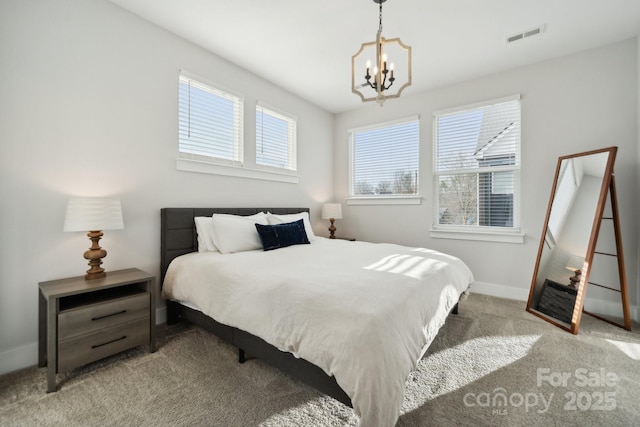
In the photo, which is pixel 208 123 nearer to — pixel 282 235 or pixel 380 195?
pixel 282 235

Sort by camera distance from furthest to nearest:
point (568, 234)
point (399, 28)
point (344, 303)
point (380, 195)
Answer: point (380, 195)
point (568, 234)
point (399, 28)
point (344, 303)

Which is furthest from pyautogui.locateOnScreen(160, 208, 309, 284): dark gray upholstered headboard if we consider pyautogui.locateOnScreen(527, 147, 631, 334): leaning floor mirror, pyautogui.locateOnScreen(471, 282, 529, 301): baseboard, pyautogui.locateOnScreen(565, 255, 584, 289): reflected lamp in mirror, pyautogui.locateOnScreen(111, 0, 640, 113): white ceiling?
pyautogui.locateOnScreen(565, 255, 584, 289): reflected lamp in mirror

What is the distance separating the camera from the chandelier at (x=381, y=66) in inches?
74.0

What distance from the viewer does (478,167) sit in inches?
140

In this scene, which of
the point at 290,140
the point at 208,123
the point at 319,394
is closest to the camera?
the point at 319,394

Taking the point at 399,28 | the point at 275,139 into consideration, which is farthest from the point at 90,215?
the point at 399,28

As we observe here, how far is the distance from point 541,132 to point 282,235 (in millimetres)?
3283

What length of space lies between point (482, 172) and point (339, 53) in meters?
2.37

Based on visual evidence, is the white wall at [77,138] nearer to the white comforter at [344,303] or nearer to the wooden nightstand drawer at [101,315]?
the wooden nightstand drawer at [101,315]

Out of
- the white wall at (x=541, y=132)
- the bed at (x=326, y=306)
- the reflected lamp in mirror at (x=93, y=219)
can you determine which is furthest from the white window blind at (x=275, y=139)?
the reflected lamp in mirror at (x=93, y=219)

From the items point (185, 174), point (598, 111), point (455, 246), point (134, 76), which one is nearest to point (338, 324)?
point (185, 174)

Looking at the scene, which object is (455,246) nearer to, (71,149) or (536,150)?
(536,150)

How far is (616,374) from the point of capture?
1.80 meters

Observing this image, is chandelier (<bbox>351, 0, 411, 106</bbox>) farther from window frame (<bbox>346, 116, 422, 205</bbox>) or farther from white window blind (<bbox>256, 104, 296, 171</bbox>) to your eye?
white window blind (<bbox>256, 104, 296, 171</bbox>)
